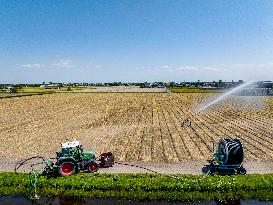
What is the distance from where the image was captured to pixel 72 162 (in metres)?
19.6

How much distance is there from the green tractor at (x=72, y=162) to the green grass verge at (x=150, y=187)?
0.82 metres

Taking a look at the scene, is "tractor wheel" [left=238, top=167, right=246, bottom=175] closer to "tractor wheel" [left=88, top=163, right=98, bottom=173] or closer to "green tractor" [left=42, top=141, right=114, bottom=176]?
"green tractor" [left=42, top=141, right=114, bottom=176]

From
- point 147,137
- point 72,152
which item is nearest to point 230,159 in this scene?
point 72,152

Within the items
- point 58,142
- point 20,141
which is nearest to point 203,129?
point 58,142

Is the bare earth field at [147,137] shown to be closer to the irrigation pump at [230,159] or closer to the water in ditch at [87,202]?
the irrigation pump at [230,159]

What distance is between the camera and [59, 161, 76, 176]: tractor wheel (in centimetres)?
1928

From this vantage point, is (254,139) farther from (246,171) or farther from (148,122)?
(148,122)

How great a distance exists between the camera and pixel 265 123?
4141 centimetres

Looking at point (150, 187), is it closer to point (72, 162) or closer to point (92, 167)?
point (92, 167)

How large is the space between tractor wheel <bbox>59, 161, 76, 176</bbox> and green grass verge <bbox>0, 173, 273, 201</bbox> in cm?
63

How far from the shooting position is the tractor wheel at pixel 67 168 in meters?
19.3

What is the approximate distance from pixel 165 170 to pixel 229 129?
17.8 m

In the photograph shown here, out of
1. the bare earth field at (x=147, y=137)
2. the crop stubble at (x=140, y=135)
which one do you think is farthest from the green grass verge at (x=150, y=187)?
the crop stubble at (x=140, y=135)

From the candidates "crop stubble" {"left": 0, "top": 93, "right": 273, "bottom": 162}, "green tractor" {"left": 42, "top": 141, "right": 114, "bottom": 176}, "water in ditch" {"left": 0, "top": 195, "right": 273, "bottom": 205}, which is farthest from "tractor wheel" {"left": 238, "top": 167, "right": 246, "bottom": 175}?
"green tractor" {"left": 42, "top": 141, "right": 114, "bottom": 176}
